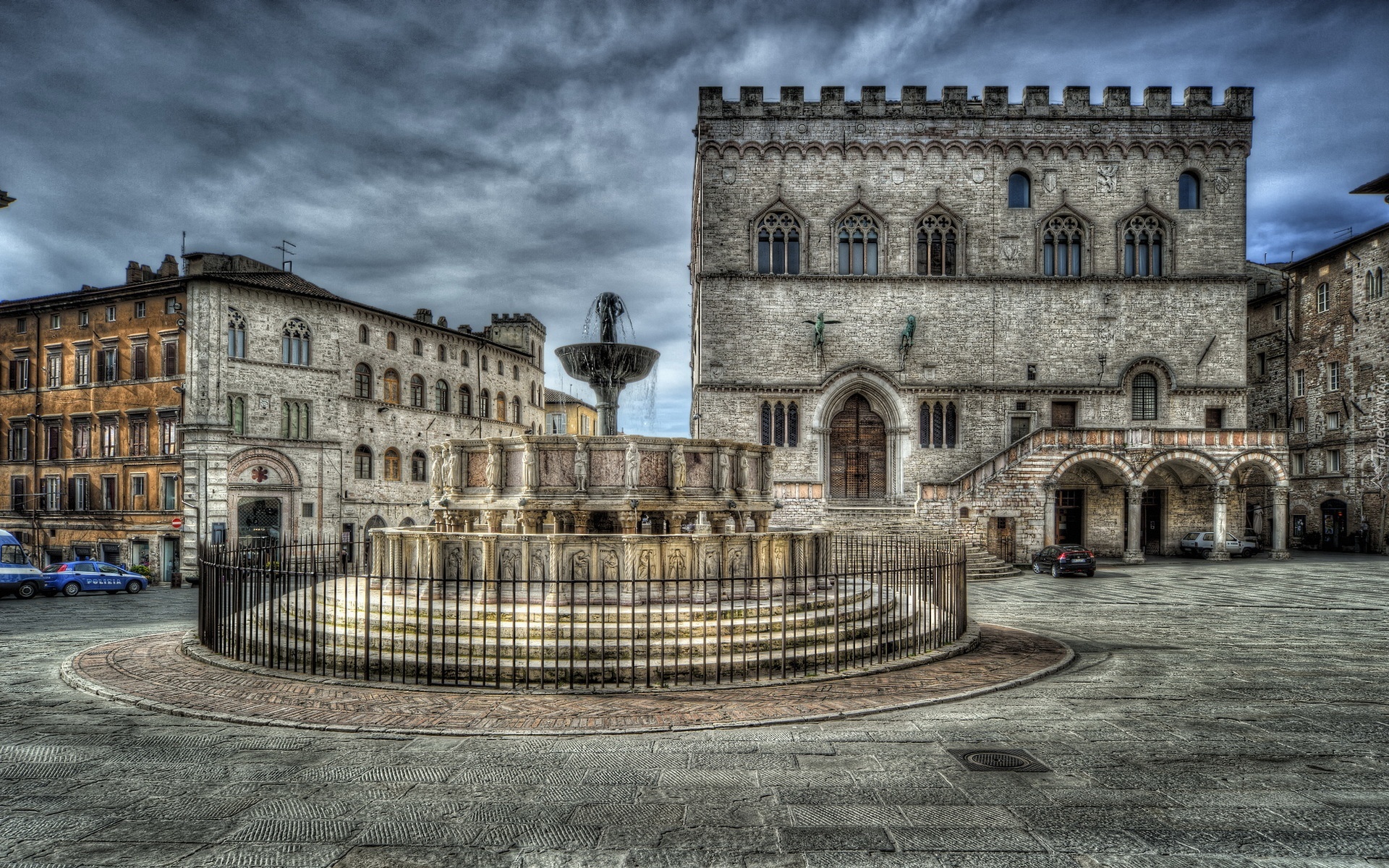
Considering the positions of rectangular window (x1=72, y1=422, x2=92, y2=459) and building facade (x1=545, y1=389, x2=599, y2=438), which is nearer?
rectangular window (x1=72, y1=422, x2=92, y2=459)

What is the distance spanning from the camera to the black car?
24953 millimetres

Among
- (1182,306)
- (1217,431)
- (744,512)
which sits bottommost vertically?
(744,512)

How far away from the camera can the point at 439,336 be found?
4069cm

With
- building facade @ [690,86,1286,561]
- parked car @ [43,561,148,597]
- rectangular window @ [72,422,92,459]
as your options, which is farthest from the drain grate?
rectangular window @ [72,422,92,459]

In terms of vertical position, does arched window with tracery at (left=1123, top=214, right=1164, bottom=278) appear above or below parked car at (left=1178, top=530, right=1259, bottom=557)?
above

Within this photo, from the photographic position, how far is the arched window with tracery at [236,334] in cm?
3147

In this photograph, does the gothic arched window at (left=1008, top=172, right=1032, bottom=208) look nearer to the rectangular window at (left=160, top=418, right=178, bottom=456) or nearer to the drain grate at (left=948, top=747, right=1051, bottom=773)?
the drain grate at (left=948, top=747, right=1051, bottom=773)

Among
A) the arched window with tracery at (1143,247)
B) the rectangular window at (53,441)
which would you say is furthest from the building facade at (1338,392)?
the rectangular window at (53,441)

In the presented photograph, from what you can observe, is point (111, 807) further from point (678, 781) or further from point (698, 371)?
point (698, 371)

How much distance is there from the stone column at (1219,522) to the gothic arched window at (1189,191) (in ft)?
37.8

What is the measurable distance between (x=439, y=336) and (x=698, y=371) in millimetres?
15841

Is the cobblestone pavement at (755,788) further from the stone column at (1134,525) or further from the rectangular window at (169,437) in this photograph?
the rectangular window at (169,437)

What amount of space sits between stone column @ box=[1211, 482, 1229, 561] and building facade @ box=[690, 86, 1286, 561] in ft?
7.02

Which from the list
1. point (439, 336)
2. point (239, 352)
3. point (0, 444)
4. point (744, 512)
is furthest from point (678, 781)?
point (0, 444)
